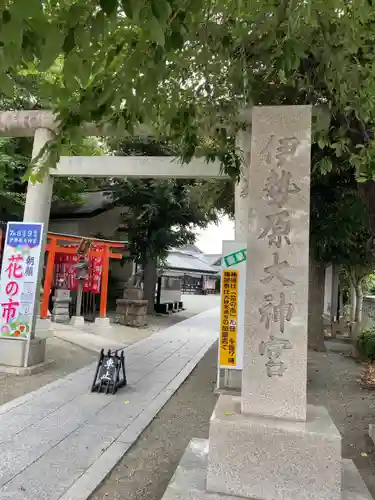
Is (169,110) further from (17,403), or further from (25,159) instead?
(25,159)

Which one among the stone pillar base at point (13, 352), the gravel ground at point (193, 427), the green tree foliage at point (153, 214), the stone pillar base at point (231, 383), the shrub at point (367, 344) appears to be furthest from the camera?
the green tree foliage at point (153, 214)

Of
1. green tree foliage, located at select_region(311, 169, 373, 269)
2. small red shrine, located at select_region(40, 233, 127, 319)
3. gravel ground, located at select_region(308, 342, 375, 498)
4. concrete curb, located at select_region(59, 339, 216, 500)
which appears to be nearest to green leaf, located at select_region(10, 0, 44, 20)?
concrete curb, located at select_region(59, 339, 216, 500)

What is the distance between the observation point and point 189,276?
3931 cm

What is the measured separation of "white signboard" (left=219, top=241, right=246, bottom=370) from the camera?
634cm

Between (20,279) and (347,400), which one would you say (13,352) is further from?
(347,400)

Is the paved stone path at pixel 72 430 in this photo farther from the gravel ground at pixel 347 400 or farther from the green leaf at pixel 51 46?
the green leaf at pixel 51 46

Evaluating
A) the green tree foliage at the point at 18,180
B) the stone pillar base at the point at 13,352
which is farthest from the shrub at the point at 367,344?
the green tree foliage at the point at 18,180

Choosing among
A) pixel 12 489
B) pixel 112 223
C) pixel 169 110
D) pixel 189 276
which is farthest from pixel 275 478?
pixel 189 276

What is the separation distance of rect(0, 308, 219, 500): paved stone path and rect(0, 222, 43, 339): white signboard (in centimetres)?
138

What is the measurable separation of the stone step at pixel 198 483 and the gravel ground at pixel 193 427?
0.34m

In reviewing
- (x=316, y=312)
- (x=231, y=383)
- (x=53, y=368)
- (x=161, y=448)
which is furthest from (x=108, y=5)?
(x=316, y=312)

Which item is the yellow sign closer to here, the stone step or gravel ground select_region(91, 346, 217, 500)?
gravel ground select_region(91, 346, 217, 500)

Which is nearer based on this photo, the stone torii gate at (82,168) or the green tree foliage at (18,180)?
the stone torii gate at (82,168)

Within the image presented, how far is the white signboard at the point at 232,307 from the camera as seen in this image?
20.8ft
